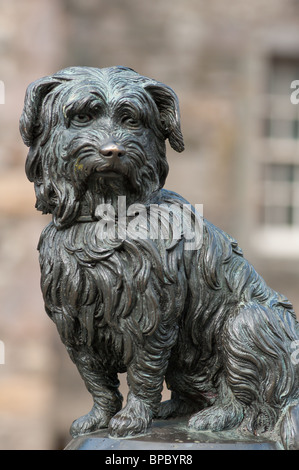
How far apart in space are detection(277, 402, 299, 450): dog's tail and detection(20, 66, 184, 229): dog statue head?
2.42ft

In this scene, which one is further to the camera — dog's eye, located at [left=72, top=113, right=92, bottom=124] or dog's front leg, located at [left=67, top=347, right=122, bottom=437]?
dog's front leg, located at [left=67, top=347, right=122, bottom=437]

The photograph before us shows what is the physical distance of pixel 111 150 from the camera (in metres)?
2.13

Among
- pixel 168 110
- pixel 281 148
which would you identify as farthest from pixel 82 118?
pixel 281 148

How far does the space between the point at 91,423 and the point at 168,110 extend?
0.96m

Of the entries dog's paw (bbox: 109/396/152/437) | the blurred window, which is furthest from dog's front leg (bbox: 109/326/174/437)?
the blurred window

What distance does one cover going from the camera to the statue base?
7.15ft

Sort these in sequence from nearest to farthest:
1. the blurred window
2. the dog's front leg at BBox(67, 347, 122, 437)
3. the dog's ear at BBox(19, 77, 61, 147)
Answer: the dog's ear at BBox(19, 77, 61, 147) < the dog's front leg at BBox(67, 347, 122, 437) < the blurred window

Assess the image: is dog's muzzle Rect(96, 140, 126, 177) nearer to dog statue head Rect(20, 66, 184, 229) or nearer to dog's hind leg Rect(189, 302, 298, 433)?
dog statue head Rect(20, 66, 184, 229)

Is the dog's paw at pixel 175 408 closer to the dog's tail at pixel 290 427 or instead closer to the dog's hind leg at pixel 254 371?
the dog's hind leg at pixel 254 371

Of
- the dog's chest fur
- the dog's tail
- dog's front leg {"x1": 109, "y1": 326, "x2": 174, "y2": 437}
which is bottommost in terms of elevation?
the dog's tail

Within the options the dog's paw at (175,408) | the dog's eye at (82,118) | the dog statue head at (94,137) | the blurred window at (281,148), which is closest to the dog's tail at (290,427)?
the dog's paw at (175,408)

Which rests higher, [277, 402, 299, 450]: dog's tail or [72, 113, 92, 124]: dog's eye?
[72, 113, 92, 124]: dog's eye

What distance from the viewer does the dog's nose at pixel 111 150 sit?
213cm

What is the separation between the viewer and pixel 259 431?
2.30 m
